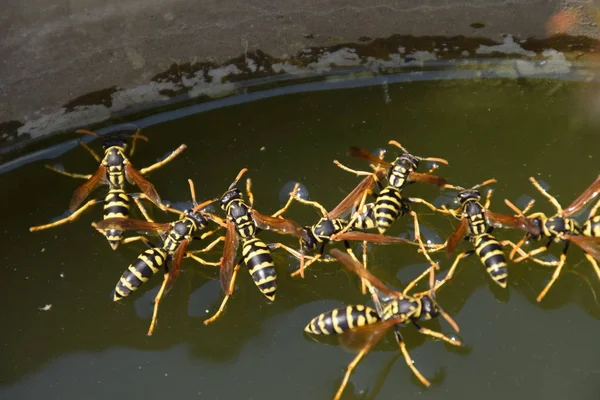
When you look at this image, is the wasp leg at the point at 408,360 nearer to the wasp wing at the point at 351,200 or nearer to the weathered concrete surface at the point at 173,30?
the wasp wing at the point at 351,200

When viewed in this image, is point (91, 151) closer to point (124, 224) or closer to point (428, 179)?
point (124, 224)

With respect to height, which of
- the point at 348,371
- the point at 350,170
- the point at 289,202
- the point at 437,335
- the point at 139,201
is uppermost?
the point at 350,170

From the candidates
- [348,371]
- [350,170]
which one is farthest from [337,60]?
[348,371]

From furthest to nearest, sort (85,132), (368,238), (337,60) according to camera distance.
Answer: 1. (337,60)
2. (85,132)
3. (368,238)

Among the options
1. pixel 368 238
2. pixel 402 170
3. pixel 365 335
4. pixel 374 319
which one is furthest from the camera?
pixel 402 170

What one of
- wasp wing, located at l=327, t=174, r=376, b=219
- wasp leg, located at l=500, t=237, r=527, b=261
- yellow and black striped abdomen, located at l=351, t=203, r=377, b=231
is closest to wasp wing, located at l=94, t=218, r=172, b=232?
wasp wing, located at l=327, t=174, r=376, b=219

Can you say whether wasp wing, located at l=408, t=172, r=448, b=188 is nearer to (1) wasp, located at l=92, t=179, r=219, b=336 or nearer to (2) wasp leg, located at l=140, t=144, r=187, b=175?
(1) wasp, located at l=92, t=179, r=219, b=336

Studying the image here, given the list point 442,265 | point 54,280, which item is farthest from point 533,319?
point 54,280
